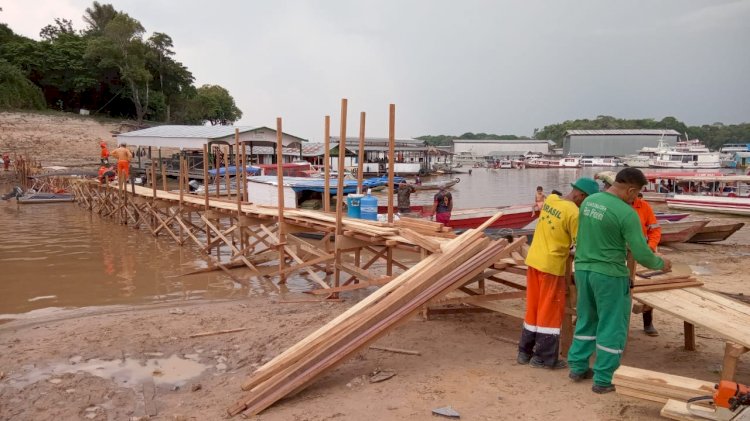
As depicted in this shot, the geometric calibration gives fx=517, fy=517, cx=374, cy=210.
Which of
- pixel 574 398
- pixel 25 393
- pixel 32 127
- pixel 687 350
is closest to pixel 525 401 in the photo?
pixel 574 398

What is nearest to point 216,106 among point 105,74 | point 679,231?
point 105,74

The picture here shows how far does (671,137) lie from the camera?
100 meters

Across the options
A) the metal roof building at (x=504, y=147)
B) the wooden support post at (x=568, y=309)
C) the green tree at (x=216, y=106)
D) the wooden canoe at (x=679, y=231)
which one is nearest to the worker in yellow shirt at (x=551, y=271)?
the wooden support post at (x=568, y=309)

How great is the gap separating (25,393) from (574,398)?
5.43 metres

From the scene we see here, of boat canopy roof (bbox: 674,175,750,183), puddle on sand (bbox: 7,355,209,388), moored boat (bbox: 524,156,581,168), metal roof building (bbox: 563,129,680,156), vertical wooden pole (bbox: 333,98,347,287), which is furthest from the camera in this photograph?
metal roof building (bbox: 563,129,680,156)

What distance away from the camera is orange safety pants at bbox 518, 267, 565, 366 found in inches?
188

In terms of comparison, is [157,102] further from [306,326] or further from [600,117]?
[600,117]

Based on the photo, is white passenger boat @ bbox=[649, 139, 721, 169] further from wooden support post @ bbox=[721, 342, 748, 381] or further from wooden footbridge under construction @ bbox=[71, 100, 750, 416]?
wooden support post @ bbox=[721, 342, 748, 381]

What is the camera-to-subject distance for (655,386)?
12.3 feet

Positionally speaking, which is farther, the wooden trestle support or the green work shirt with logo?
the wooden trestle support

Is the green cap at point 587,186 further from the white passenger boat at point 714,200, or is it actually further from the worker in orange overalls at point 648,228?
the white passenger boat at point 714,200

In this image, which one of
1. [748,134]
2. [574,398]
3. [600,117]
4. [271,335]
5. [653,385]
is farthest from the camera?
[600,117]

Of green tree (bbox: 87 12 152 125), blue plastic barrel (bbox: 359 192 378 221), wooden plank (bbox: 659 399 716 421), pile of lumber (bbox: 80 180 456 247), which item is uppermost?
green tree (bbox: 87 12 152 125)

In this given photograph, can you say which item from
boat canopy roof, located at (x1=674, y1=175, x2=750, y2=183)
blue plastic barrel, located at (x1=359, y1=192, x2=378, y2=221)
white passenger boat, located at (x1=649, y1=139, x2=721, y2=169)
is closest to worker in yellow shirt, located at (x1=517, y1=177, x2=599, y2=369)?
blue plastic barrel, located at (x1=359, y1=192, x2=378, y2=221)
